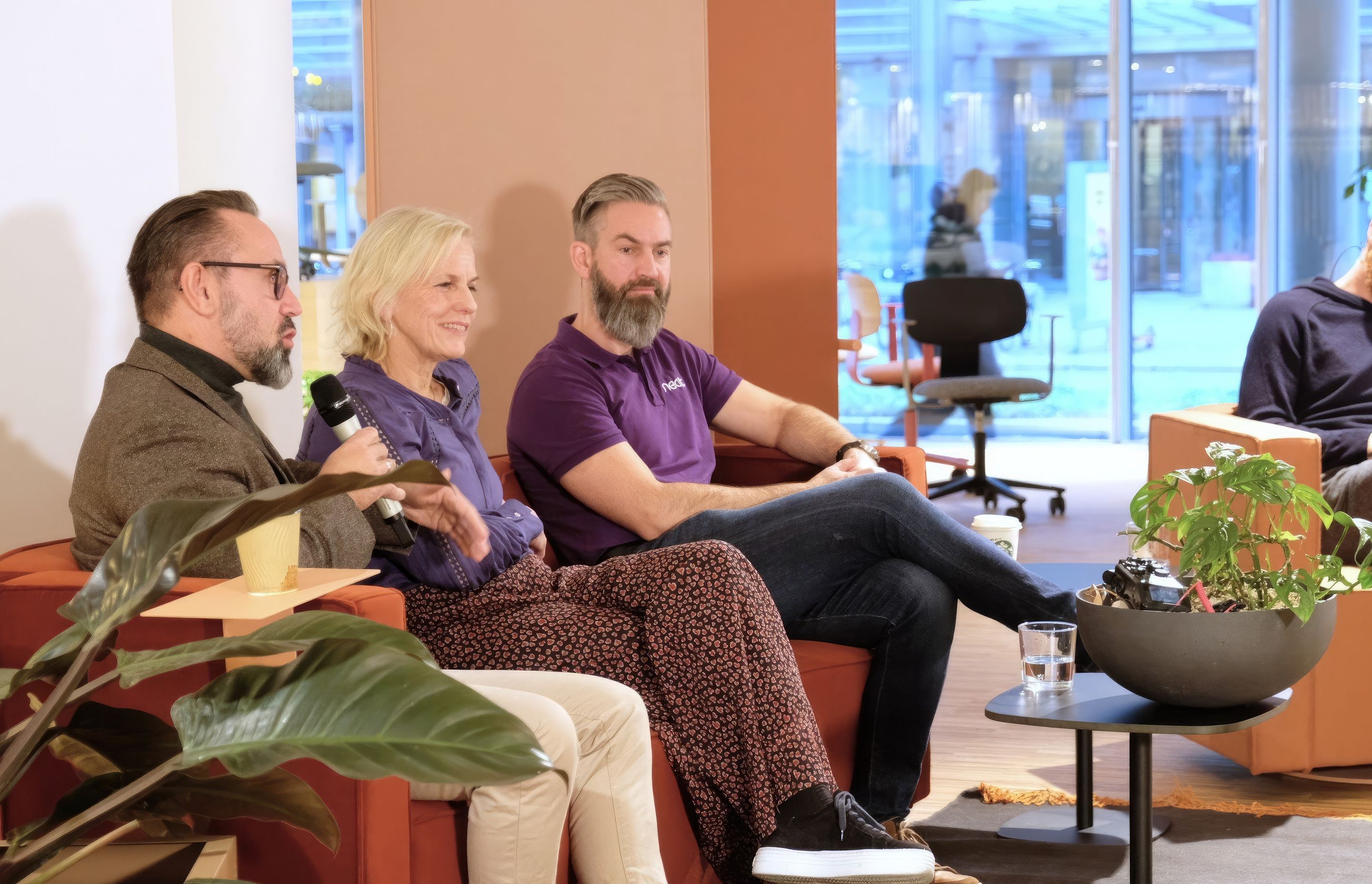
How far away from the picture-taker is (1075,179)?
811 cm

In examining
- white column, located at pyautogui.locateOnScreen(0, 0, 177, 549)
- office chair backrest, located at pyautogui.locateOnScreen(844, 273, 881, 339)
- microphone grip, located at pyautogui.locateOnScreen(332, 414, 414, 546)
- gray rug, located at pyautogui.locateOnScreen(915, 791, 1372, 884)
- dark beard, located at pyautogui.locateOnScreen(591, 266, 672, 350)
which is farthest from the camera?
office chair backrest, located at pyautogui.locateOnScreen(844, 273, 881, 339)

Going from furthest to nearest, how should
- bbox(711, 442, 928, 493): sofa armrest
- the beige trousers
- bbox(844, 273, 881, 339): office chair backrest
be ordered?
→ bbox(844, 273, 881, 339): office chair backrest → bbox(711, 442, 928, 493): sofa armrest → the beige trousers

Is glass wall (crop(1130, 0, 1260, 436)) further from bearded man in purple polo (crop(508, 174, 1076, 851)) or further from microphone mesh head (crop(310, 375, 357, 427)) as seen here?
microphone mesh head (crop(310, 375, 357, 427))

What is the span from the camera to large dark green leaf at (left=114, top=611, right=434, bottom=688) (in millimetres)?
1084

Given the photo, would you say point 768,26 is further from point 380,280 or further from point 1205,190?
point 1205,190

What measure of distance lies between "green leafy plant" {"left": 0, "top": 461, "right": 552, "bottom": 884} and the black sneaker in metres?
0.92

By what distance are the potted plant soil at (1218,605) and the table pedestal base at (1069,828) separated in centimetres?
66

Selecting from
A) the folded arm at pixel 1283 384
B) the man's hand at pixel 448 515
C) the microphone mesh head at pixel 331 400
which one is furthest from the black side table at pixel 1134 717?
the folded arm at pixel 1283 384

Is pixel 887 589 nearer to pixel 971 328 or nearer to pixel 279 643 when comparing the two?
pixel 279 643

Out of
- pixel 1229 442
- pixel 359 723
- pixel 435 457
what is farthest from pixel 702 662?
pixel 1229 442

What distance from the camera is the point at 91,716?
52.7 inches

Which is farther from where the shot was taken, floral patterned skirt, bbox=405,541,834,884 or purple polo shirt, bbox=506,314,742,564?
purple polo shirt, bbox=506,314,742,564

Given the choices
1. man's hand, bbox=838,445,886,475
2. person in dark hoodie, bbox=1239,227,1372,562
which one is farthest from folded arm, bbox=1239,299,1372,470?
man's hand, bbox=838,445,886,475

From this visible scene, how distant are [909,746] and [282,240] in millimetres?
1674
